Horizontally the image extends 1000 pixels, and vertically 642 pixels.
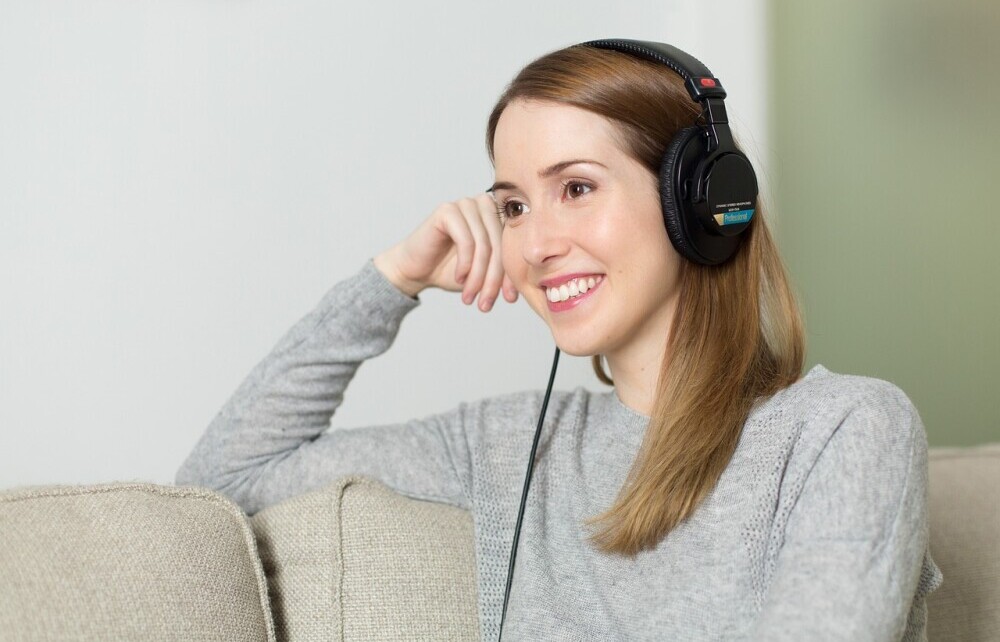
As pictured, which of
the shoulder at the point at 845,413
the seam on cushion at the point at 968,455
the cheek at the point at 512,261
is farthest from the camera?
the seam on cushion at the point at 968,455

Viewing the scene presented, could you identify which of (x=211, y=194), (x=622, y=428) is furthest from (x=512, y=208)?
(x=211, y=194)

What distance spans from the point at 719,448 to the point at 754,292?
0.24m

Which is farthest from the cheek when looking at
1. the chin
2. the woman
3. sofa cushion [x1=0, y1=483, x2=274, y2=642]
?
sofa cushion [x1=0, y1=483, x2=274, y2=642]

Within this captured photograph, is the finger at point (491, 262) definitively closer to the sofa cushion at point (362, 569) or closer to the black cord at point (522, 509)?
the black cord at point (522, 509)

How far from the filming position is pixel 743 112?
2.67 m

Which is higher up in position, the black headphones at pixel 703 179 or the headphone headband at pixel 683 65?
the headphone headband at pixel 683 65

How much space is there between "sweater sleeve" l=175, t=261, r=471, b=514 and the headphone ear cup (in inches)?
17.6

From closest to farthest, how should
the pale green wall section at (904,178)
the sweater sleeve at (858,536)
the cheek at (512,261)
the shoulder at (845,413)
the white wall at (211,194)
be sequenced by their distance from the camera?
1. the sweater sleeve at (858,536)
2. the shoulder at (845,413)
3. the cheek at (512,261)
4. the white wall at (211,194)
5. the pale green wall section at (904,178)

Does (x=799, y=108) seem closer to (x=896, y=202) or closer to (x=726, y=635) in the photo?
(x=896, y=202)

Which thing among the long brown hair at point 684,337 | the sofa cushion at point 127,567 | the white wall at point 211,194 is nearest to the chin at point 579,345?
the long brown hair at point 684,337

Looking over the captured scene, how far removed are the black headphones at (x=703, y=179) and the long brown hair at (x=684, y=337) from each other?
0.04 meters

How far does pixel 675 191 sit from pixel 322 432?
2.16 ft

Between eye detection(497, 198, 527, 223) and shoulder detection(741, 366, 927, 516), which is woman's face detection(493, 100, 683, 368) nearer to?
eye detection(497, 198, 527, 223)

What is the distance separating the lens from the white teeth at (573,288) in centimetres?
131
